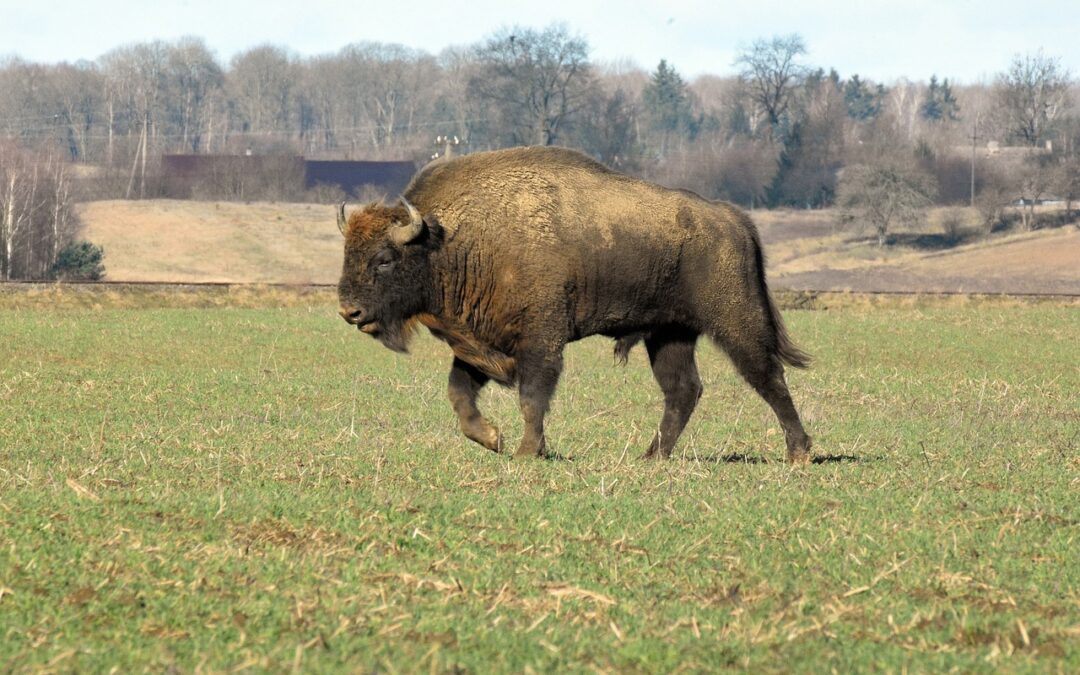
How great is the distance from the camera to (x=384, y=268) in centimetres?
1235

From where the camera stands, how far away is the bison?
12.3 metres

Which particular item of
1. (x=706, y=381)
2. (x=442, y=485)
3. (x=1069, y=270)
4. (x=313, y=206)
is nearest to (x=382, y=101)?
(x=313, y=206)

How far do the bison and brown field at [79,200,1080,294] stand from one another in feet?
171

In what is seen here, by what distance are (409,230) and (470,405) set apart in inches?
62.9

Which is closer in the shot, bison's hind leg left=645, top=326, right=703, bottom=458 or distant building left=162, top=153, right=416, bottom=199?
bison's hind leg left=645, top=326, right=703, bottom=458

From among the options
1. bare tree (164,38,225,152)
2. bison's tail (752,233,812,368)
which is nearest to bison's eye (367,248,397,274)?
bison's tail (752,233,812,368)

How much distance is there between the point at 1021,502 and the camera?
9.63 meters

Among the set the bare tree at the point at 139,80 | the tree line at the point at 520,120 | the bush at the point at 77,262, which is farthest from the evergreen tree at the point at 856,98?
the bush at the point at 77,262

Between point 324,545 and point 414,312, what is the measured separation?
5093mm

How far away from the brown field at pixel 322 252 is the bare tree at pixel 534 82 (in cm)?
2432

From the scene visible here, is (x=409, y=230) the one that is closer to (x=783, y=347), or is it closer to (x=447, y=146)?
(x=783, y=347)

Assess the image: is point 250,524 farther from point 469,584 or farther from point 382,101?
point 382,101

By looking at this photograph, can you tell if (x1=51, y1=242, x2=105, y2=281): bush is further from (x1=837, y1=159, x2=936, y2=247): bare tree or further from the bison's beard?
the bison's beard

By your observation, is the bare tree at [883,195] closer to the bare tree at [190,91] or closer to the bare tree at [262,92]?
the bare tree at [190,91]
